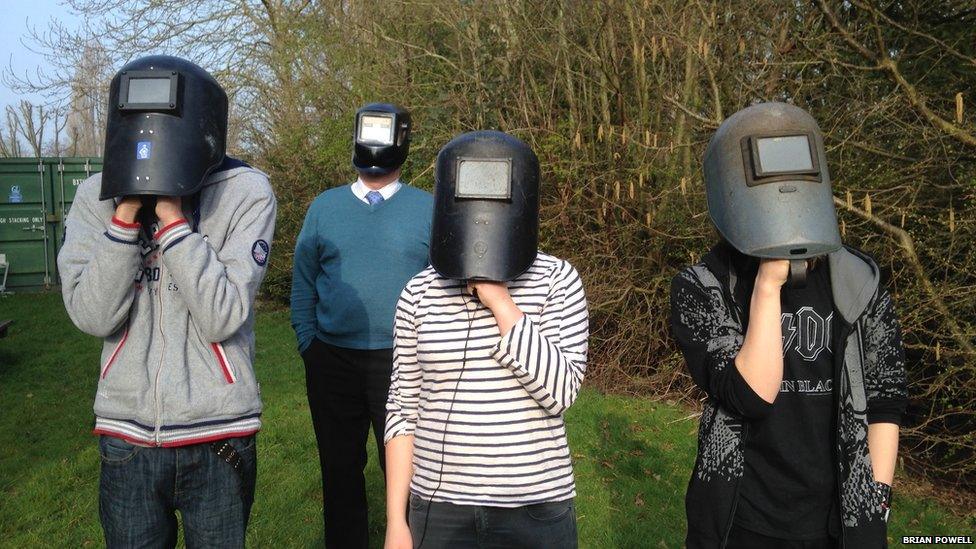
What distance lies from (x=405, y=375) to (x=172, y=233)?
73cm

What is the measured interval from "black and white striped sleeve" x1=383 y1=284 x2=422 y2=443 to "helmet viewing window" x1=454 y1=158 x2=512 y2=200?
0.33 metres

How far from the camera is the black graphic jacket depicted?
80.6 inches

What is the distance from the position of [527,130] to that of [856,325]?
5.99 metres

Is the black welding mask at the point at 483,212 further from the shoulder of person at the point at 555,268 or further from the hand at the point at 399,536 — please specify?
the hand at the point at 399,536

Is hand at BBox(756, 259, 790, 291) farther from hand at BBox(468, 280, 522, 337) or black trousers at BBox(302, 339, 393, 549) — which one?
black trousers at BBox(302, 339, 393, 549)

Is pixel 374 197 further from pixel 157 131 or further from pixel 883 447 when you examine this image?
pixel 883 447

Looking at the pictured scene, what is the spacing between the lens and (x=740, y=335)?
84.9 inches

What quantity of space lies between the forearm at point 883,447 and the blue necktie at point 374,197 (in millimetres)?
2344

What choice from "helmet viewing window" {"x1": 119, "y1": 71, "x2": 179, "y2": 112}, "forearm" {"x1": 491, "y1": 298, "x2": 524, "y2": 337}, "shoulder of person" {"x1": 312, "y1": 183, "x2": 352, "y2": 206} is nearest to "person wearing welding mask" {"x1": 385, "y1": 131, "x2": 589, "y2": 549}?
"forearm" {"x1": 491, "y1": 298, "x2": 524, "y2": 337}

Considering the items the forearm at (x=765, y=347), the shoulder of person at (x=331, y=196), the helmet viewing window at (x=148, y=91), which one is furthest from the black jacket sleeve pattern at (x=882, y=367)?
the shoulder of person at (x=331, y=196)

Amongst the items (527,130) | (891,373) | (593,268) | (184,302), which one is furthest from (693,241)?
(184,302)

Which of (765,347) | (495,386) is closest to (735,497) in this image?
(765,347)

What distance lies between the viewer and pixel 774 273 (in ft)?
6.48

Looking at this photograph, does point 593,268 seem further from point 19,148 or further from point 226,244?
point 19,148
